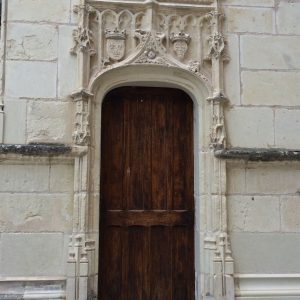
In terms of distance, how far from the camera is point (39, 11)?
14.9 feet

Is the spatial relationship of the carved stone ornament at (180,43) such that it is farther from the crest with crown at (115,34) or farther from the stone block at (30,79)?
the stone block at (30,79)

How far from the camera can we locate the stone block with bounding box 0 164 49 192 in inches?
170

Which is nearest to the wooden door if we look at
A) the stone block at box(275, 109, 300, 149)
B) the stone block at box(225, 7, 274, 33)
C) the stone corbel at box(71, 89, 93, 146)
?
the stone corbel at box(71, 89, 93, 146)

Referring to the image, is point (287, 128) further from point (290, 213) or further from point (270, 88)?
point (290, 213)

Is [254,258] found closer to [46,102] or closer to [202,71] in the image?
[202,71]

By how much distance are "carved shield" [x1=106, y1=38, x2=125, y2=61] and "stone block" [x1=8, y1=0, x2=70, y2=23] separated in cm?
47

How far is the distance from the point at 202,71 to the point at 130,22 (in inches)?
33.9

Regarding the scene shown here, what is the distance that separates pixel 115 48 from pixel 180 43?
25.3 inches

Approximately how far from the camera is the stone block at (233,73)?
4.62 m

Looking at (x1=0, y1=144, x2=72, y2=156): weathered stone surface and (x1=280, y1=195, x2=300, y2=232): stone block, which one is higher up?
(x1=0, y1=144, x2=72, y2=156): weathered stone surface

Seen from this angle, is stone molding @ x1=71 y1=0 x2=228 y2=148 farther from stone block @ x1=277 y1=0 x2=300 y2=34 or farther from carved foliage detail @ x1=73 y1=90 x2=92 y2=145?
stone block @ x1=277 y1=0 x2=300 y2=34

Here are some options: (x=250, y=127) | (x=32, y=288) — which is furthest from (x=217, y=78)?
(x=32, y=288)


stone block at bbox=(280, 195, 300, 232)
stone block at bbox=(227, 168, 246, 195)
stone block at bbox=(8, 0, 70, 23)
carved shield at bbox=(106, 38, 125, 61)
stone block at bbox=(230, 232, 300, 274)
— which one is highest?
stone block at bbox=(8, 0, 70, 23)

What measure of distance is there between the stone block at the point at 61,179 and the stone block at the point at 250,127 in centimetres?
158
